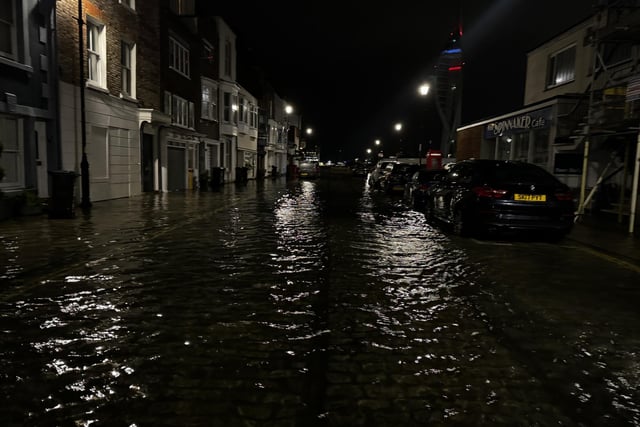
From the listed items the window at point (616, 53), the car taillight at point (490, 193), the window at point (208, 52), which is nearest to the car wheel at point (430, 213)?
the car taillight at point (490, 193)

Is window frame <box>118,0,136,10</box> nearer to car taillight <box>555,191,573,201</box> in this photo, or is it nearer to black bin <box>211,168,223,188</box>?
black bin <box>211,168,223,188</box>

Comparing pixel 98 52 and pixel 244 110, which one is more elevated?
pixel 244 110

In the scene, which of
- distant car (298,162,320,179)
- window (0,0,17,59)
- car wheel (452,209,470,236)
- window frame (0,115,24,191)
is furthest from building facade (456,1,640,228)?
distant car (298,162,320,179)

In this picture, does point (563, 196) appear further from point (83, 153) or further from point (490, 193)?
point (83, 153)

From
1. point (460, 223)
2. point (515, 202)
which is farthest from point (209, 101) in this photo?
point (515, 202)

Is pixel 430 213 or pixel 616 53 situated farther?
pixel 616 53

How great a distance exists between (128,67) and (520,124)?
54.0ft

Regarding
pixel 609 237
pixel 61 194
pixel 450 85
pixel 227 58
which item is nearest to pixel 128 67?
pixel 61 194


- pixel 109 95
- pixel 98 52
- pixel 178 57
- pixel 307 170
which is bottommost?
pixel 307 170

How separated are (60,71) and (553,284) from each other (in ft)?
47.9

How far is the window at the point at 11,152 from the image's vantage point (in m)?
12.7

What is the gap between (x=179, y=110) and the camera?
25656mm

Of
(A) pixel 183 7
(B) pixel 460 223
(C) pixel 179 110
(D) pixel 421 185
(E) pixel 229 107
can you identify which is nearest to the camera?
(B) pixel 460 223

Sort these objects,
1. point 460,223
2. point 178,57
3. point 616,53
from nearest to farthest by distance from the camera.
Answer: point 460,223 → point 616,53 → point 178,57
